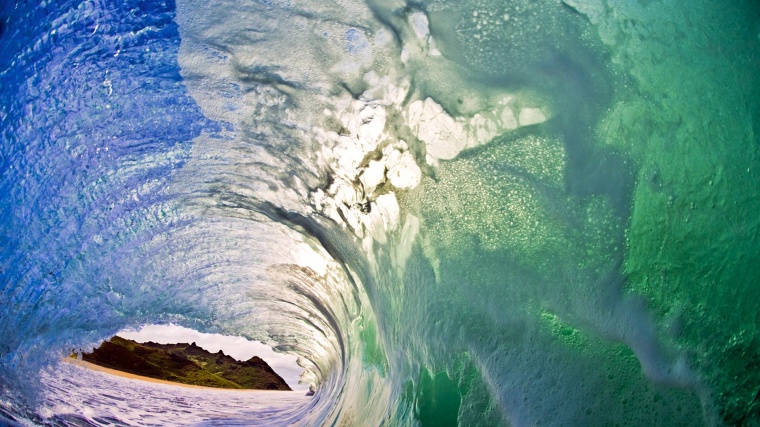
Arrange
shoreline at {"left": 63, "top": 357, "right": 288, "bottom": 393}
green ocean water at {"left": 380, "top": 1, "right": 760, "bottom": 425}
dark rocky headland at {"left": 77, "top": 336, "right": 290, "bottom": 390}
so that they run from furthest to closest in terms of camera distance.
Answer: dark rocky headland at {"left": 77, "top": 336, "right": 290, "bottom": 390}, shoreline at {"left": 63, "top": 357, "right": 288, "bottom": 393}, green ocean water at {"left": 380, "top": 1, "right": 760, "bottom": 425}

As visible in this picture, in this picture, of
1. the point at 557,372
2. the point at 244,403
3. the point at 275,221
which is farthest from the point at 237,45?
the point at 244,403

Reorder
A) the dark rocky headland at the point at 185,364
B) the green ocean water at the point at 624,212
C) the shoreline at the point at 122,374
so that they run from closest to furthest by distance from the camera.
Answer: the green ocean water at the point at 624,212 < the shoreline at the point at 122,374 < the dark rocky headland at the point at 185,364

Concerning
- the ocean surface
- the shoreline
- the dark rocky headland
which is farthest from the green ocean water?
the shoreline

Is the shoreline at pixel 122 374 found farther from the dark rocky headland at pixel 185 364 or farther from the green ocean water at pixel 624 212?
the green ocean water at pixel 624 212

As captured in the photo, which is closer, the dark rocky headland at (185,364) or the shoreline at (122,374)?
the shoreline at (122,374)

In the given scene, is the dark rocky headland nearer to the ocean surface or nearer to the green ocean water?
the ocean surface

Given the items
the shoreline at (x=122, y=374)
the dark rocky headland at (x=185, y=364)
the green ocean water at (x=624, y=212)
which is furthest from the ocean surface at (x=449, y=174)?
the dark rocky headland at (x=185, y=364)

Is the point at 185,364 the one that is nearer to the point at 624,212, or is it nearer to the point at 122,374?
the point at 122,374
